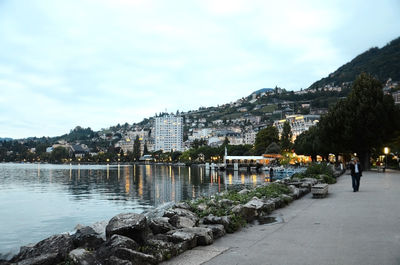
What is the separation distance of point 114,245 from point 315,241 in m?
5.02

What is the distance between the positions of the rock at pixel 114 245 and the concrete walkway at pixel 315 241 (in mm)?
826

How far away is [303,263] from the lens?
738 cm

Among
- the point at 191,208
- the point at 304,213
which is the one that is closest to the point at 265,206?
the point at 304,213

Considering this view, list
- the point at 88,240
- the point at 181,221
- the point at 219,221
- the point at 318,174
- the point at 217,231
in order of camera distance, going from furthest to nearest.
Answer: the point at 318,174
the point at 219,221
the point at 181,221
the point at 217,231
the point at 88,240

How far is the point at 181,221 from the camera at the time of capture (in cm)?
1079

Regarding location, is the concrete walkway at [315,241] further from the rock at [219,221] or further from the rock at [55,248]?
the rock at [55,248]

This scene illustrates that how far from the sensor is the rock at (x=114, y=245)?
730 cm

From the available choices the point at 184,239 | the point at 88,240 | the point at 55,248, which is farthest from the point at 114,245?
the point at 55,248

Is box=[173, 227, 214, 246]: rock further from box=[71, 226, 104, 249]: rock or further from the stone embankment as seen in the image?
box=[71, 226, 104, 249]: rock

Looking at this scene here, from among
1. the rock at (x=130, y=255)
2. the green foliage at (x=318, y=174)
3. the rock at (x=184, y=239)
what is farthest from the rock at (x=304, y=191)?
the rock at (x=130, y=255)

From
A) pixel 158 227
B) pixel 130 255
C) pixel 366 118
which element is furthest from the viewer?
pixel 366 118

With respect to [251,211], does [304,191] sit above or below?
below

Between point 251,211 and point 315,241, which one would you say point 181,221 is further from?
point 315,241

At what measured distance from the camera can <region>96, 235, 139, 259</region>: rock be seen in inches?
287
